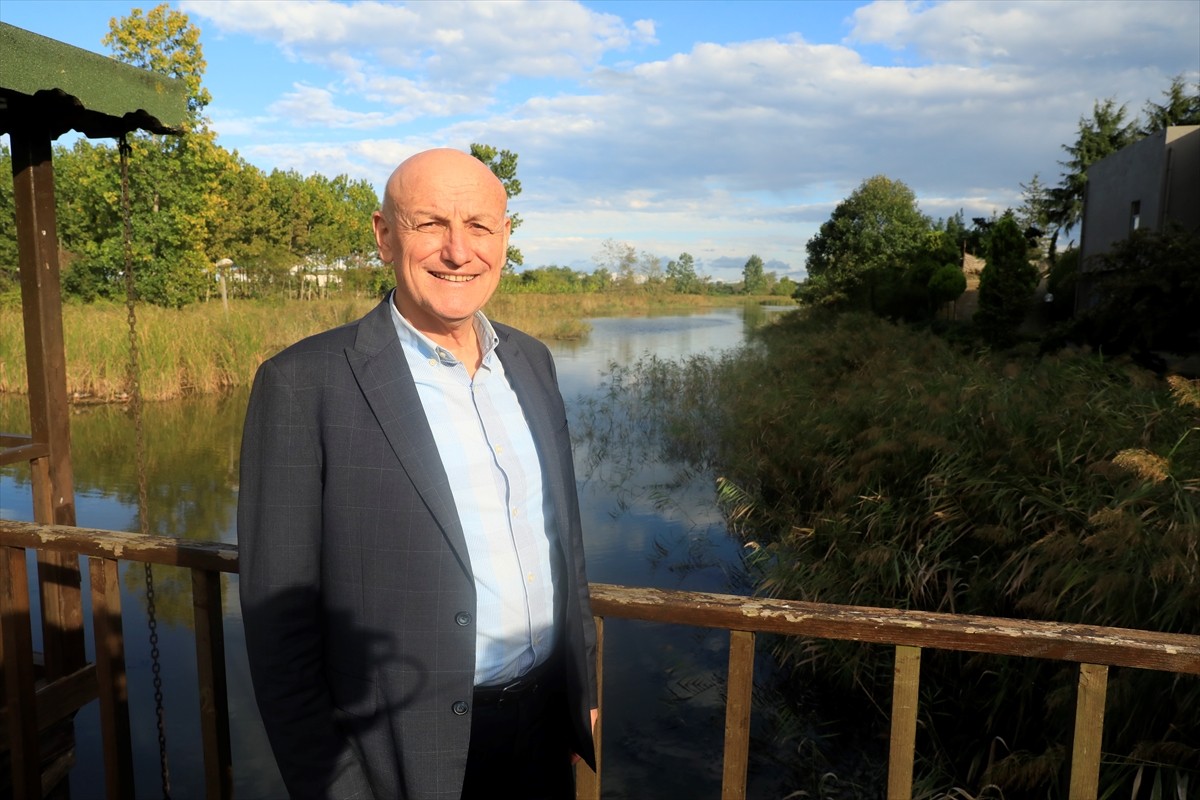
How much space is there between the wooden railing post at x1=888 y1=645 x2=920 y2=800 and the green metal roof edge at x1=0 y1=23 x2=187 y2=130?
2.87 metres

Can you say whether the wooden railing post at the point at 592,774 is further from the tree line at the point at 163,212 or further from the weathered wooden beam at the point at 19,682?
the tree line at the point at 163,212

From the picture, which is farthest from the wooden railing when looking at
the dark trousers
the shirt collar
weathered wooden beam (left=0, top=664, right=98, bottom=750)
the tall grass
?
weathered wooden beam (left=0, top=664, right=98, bottom=750)

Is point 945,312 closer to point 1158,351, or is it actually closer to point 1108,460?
point 1158,351

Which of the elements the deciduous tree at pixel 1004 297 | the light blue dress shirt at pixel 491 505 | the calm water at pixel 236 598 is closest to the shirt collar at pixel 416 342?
the light blue dress shirt at pixel 491 505

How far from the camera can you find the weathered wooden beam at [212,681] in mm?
1867

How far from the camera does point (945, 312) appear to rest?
82.5 feet

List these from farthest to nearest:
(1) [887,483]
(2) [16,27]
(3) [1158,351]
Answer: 1. (3) [1158,351]
2. (1) [887,483]
3. (2) [16,27]

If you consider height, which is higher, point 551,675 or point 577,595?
point 577,595

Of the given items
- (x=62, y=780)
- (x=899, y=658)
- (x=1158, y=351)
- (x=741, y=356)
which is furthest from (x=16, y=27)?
(x=741, y=356)

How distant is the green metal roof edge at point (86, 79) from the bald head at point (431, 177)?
1.83 m

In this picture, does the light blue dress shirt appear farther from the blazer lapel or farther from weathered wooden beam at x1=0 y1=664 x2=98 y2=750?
weathered wooden beam at x1=0 y1=664 x2=98 y2=750

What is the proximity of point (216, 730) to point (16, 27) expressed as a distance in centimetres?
217

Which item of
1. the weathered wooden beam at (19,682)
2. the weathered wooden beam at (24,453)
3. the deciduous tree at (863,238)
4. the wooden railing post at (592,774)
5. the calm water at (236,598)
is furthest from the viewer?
the deciduous tree at (863,238)

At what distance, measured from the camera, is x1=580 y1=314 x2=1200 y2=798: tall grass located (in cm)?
340
